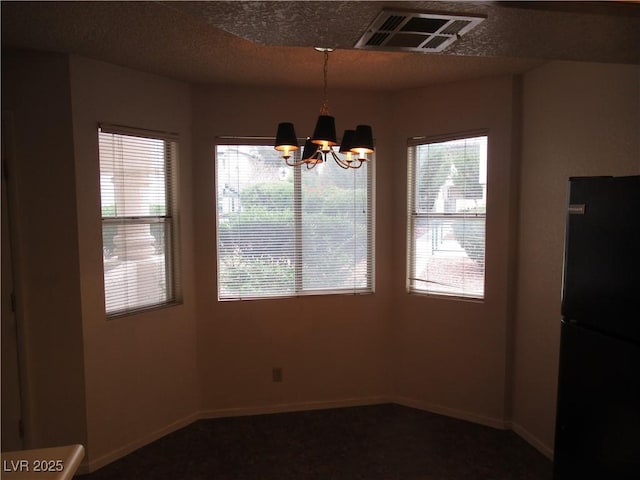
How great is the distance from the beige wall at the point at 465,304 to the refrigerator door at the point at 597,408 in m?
1.71

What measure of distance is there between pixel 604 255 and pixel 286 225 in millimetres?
2487

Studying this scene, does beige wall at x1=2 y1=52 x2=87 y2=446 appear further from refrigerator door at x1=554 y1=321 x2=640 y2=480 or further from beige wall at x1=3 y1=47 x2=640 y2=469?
refrigerator door at x1=554 y1=321 x2=640 y2=480

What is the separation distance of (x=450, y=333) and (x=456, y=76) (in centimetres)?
200

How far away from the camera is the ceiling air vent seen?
1581 millimetres

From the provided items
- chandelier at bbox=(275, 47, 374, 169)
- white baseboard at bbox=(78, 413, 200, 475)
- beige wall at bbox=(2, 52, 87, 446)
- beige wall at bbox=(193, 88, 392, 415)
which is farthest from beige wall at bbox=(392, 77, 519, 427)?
beige wall at bbox=(2, 52, 87, 446)

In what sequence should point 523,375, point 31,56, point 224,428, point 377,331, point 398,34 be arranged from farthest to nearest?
point 377,331
point 224,428
point 523,375
point 31,56
point 398,34

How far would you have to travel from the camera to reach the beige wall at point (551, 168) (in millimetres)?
2420

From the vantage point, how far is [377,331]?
384cm

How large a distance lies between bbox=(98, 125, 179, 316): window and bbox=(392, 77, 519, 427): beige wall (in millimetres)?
1858

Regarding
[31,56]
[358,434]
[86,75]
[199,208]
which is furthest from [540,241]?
[31,56]

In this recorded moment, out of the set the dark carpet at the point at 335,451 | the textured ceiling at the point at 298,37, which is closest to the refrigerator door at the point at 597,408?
the textured ceiling at the point at 298,37

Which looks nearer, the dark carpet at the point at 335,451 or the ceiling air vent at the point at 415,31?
the ceiling air vent at the point at 415,31

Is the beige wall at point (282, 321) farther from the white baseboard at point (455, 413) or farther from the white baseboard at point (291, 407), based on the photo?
the white baseboard at point (455, 413)

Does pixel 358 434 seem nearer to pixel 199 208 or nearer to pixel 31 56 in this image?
pixel 199 208
